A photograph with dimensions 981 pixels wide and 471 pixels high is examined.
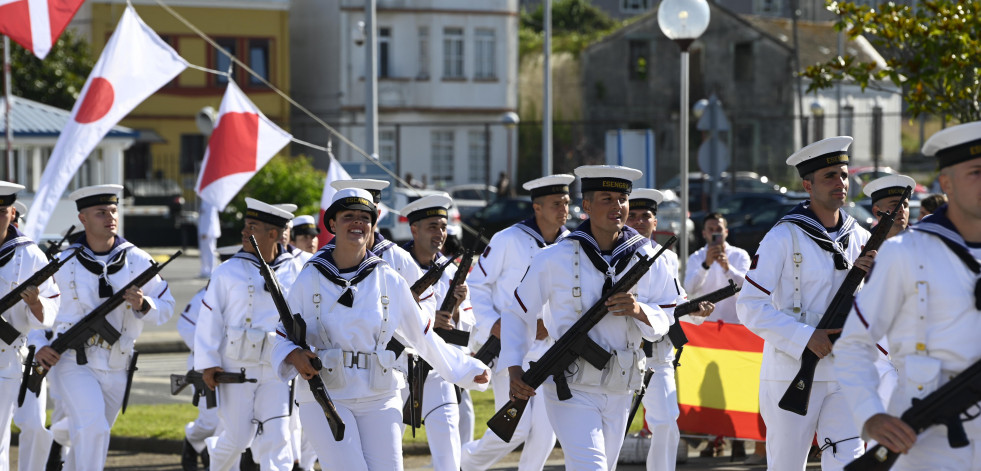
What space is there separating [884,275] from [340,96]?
40422 mm

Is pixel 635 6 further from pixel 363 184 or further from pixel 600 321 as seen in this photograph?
pixel 600 321

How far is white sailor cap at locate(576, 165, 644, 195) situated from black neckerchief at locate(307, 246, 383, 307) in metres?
1.19

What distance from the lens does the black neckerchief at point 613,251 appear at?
7371 millimetres

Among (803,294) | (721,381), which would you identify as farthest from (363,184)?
(721,381)

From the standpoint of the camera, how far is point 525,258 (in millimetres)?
9531

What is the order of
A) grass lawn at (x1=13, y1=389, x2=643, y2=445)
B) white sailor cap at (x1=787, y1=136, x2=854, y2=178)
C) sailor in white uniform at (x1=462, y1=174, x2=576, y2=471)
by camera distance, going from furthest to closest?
1. grass lawn at (x1=13, y1=389, x2=643, y2=445)
2. sailor in white uniform at (x1=462, y1=174, x2=576, y2=471)
3. white sailor cap at (x1=787, y1=136, x2=854, y2=178)

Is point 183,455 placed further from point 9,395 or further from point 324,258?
point 324,258

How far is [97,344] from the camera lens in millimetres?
9305

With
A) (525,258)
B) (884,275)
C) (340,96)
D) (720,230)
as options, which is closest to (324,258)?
(525,258)

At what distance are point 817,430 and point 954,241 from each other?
2424 millimetres

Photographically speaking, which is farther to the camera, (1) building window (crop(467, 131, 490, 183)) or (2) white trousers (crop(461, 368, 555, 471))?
(1) building window (crop(467, 131, 490, 183))

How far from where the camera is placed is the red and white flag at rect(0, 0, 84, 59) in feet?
39.6

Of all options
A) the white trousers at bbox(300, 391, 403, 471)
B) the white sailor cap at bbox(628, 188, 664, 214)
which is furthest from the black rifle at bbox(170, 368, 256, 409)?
the white sailor cap at bbox(628, 188, 664, 214)

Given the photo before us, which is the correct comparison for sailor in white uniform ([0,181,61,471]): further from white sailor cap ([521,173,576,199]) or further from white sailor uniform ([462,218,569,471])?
white sailor cap ([521,173,576,199])
